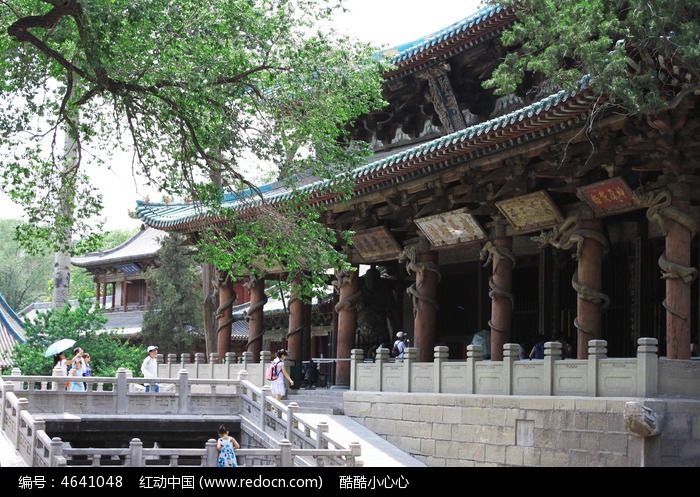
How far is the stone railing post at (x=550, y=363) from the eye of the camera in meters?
14.9

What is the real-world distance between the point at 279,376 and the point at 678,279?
27.3 ft

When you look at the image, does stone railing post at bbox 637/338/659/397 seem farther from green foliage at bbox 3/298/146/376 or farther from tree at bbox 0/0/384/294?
green foliage at bbox 3/298/146/376

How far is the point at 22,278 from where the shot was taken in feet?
204

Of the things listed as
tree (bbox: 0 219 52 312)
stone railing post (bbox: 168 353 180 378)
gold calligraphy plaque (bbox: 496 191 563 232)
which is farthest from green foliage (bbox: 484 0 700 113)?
tree (bbox: 0 219 52 312)

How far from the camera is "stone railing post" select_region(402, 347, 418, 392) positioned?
18.0 metres

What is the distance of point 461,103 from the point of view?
68.4 ft

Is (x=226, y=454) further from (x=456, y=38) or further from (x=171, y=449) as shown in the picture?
(x=456, y=38)

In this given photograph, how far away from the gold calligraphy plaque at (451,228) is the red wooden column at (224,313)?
7.80 m

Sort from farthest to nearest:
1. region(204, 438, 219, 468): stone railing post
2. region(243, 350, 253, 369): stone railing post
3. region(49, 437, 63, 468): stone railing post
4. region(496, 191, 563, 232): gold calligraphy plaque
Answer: region(243, 350, 253, 369): stone railing post < region(496, 191, 563, 232): gold calligraphy plaque < region(204, 438, 219, 468): stone railing post < region(49, 437, 63, 468): stone railing post

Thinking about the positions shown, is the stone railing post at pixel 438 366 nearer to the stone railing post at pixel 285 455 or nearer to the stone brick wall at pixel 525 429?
the stone brick wall at pixel 525 429

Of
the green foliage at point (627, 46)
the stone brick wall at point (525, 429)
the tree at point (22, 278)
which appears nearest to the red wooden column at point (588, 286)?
the stone brick wall at point (525, 429)

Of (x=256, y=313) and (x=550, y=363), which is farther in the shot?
(x=256, y=313)

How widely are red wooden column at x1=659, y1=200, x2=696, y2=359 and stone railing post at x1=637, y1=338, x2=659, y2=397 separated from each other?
0.82 m

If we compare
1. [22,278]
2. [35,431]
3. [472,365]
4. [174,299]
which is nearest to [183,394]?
[35,431]
